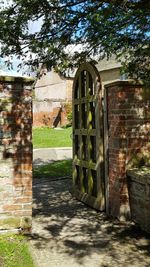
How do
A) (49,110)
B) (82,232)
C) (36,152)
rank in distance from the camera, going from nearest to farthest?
(82,232), (36,152), (49,110)

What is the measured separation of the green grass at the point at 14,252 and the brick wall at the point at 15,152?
0.75 feet

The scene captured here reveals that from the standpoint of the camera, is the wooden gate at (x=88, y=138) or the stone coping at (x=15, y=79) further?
the wooden gate at (x=88, y=138)

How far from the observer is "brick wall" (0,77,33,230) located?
5113 mm

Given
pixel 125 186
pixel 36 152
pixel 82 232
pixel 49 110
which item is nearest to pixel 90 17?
pixel 125 186

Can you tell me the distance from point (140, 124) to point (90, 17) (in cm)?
198

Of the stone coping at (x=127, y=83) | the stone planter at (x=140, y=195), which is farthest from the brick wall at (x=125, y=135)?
the stone planter at (x=140, y=195)

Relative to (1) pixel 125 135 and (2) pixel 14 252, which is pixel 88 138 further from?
(2) pixel 14 252

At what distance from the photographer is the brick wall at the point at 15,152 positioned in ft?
16.8

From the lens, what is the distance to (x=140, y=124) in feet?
20.1

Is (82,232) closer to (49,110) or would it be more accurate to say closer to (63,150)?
(63,150)

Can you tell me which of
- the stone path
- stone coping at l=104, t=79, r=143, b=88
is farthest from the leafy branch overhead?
the stone path

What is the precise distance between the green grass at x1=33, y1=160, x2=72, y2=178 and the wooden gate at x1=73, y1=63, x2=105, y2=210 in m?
2.62

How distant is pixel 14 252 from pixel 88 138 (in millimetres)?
3095

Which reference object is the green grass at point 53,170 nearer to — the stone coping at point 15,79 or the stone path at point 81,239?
the stone path at point 81,239
